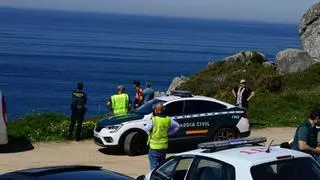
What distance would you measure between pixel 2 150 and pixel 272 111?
37.7 ft

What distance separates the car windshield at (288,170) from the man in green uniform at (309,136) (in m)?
1.90

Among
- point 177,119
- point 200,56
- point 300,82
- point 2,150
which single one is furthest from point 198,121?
point 200,56

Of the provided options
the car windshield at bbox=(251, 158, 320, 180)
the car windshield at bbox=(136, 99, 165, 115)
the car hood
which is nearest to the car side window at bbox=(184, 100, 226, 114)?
the car windshield at bbox=(136, 99, 165, 115)

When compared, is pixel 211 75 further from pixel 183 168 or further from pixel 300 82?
pixel 183 168

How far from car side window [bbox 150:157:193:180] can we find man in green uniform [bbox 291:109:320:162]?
2.05 metres

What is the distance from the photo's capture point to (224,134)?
17.1 meters

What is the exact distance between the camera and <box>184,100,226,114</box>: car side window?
55.1 ft

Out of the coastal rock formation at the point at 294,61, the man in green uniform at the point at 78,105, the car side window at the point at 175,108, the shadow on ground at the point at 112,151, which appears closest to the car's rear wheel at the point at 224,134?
the car side window at the point at 175,108

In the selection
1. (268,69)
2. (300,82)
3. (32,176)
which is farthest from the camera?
(268,69)

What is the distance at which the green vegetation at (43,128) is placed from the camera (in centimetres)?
1833

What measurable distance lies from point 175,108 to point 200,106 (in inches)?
26.1

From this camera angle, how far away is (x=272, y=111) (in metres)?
25.1

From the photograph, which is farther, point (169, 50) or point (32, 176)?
point (169, 50)

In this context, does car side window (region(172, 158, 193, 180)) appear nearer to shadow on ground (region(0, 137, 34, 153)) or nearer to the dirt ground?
the dirt ground
